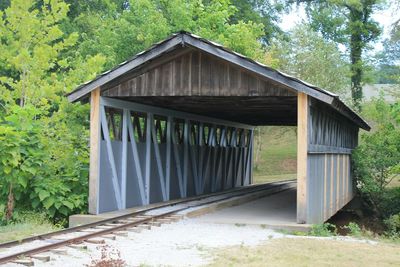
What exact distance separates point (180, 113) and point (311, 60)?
700 inches

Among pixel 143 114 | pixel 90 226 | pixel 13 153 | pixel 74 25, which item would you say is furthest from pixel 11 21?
pixel 74 25

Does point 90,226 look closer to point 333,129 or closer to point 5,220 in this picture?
point 5,220

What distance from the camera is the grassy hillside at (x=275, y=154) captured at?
130 ft

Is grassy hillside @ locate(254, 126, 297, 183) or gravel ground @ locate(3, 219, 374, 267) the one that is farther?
grassy hillside @ locate(254, 126, 297, 183)

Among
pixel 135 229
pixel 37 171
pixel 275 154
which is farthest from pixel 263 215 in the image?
pixel 275 154

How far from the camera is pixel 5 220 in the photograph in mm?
13180

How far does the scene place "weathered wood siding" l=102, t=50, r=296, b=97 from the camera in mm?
12992

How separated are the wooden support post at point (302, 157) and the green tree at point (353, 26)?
3258cm

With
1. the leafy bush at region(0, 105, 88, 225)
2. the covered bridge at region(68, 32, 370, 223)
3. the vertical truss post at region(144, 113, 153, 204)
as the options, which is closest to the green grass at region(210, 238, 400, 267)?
the covered bridge at region(68, 32, 370, 223)

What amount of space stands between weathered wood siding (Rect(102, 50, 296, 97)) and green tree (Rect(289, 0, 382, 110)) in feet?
106

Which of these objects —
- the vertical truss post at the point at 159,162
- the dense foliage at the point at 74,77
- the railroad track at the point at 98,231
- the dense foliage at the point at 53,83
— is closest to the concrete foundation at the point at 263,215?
the railroad track at the point at 98,231

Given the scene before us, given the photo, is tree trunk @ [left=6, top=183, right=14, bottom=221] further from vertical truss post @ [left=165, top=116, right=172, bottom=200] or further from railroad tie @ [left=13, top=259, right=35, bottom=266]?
railroad tie @ [left=13, top=259, right=35, bottom=266]

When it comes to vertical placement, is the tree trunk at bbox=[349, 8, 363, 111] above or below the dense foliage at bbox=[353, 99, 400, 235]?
above

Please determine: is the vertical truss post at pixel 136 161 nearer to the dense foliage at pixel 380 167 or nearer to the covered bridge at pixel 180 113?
the covered bridge at pixel 180 113
